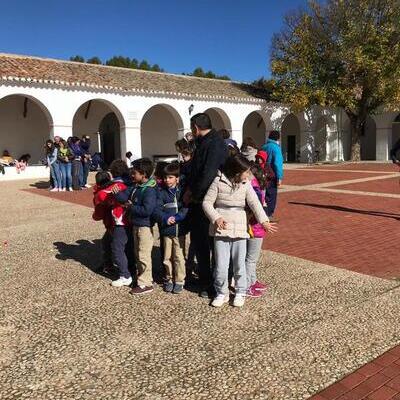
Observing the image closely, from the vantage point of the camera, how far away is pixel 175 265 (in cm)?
448

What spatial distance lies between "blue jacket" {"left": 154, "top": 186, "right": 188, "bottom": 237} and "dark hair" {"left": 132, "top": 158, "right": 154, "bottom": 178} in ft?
0.64

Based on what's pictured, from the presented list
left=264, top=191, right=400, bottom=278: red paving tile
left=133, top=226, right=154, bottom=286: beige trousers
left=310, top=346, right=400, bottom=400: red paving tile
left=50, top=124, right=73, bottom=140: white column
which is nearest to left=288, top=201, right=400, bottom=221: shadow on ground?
left=264, top=191, right=400, bottom=278: red paving tile

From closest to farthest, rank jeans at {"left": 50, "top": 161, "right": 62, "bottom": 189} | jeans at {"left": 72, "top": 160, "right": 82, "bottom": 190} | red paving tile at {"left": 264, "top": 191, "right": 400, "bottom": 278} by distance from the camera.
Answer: red paving tile at {"left": 264, "top": 191, "right": 400, "bottom": 278} < jeans at {"left": 50, "top": 161, "right": 62, "bottom": 189} < jeans at {"left": 72, "top": 160, "right": 82, "bottom": 190}

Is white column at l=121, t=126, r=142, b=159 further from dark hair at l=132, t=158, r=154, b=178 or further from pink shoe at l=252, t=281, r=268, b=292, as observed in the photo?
pink shoe at l=252, t=281, r=268, b=292

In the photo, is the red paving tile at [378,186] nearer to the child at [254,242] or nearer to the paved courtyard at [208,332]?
the paved courtyard at [208,332]

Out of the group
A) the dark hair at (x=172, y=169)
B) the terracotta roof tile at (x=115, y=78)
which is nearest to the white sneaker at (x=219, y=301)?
the dark hair at (x=172, y=169)

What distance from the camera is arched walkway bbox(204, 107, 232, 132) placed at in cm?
2454

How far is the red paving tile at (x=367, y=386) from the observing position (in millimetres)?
2645

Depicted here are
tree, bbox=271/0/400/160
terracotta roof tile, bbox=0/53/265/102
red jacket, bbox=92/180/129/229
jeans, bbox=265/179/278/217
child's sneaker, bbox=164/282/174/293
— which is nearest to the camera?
child's sneaker, bbox=164/282/174/293

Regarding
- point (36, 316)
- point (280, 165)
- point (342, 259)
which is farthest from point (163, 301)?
point (280, 165)

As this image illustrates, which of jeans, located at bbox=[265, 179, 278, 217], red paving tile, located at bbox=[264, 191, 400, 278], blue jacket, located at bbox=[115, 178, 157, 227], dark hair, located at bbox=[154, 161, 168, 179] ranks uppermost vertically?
dark hair, located at bbox=[154, 161, 168, 179]

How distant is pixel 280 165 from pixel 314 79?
19.2 meters

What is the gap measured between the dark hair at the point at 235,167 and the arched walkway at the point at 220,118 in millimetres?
19556

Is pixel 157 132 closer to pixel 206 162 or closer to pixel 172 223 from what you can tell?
pixel 172 223
